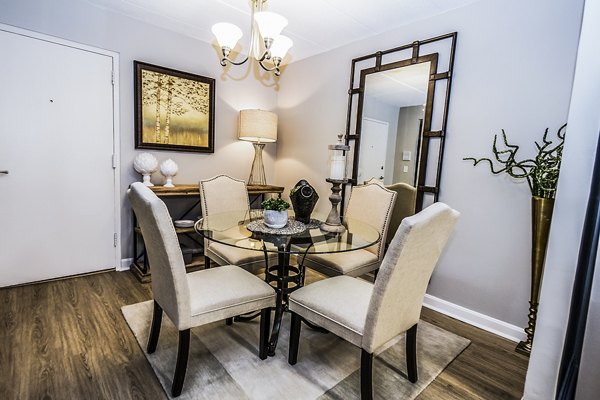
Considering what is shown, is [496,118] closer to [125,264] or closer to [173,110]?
[173,110]

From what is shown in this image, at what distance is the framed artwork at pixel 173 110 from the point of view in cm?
283

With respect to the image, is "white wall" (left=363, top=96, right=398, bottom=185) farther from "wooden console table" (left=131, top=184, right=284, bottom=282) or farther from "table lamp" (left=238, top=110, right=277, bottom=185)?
"wooden console table" (left=131, top=184, right=284, bottom=282)

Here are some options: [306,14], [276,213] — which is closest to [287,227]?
[276,213]

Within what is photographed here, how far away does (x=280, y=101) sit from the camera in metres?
3.81

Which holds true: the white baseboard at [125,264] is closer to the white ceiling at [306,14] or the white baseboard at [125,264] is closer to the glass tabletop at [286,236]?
the glass tabletop at [286,236]

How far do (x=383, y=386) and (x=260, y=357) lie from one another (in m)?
0.67

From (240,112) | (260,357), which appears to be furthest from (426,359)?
(240,112)

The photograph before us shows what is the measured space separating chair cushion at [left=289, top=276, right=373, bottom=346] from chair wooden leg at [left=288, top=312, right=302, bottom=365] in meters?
0.06

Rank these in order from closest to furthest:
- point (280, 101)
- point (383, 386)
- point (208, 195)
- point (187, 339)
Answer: point (187, 339)
point (383, 386)
point (208, 195)
point (280, 101)

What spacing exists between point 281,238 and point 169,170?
1.68 meters

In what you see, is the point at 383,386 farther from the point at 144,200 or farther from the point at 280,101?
the point at 280,101

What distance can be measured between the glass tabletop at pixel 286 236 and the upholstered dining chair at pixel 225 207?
235 millimetres

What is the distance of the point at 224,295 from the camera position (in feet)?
4.91

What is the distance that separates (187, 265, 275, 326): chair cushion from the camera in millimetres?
1424
